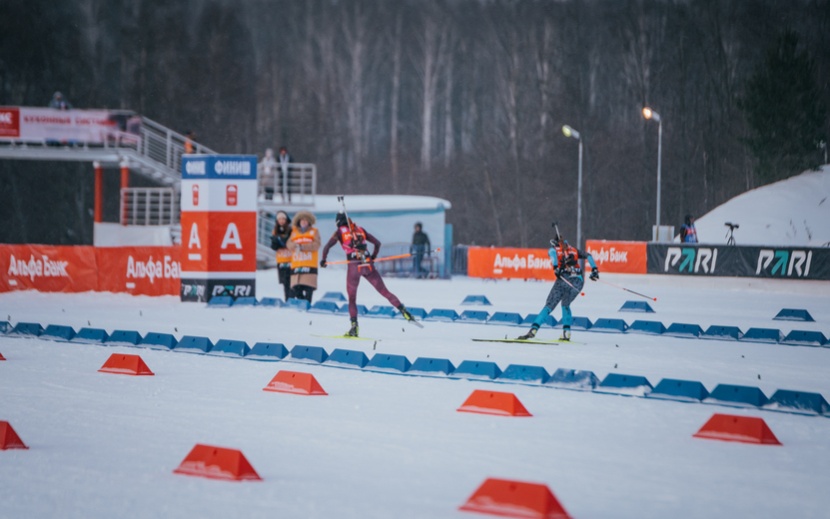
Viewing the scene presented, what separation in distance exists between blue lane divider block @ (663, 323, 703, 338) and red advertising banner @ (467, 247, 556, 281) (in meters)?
17.7

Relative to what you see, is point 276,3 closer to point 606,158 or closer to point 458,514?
point 606,158

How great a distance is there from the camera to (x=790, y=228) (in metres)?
43.1

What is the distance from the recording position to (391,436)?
884 cm

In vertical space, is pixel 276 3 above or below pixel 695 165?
above

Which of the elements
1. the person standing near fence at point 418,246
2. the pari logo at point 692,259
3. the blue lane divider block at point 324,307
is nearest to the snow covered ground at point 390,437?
the blue lane divider block at point 324,307

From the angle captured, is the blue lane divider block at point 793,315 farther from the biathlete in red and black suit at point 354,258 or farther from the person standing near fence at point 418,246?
the person standing near fence at point 418,246

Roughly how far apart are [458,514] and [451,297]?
70.6 ft

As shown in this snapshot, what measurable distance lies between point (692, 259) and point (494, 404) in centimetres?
2369

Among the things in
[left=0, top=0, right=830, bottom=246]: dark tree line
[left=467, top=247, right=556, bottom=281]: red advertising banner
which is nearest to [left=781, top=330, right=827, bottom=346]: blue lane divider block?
[left=467, top=247, right=556, bottom=281]: red advertising banner

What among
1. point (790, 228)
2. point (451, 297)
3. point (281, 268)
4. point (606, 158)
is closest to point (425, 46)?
point (606, 158)

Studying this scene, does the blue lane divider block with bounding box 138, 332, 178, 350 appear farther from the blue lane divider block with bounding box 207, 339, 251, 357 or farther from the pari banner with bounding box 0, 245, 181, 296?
the pari banner with bounding box 0, 245, 181, 296

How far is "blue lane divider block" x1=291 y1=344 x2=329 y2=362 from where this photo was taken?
13.7 metres

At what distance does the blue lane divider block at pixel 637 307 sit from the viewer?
2405 cm

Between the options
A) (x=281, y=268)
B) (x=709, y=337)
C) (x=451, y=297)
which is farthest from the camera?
(x=451, y=297)
